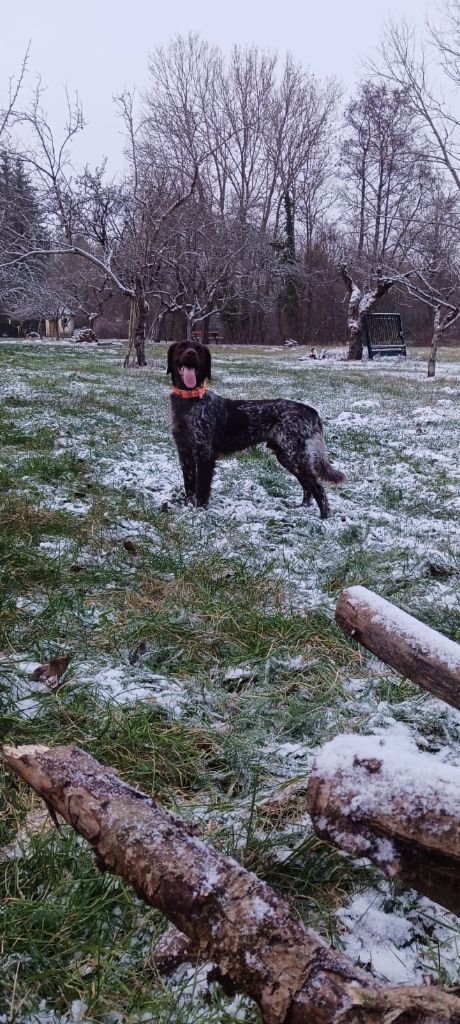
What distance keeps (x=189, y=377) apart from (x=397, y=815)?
480 cm

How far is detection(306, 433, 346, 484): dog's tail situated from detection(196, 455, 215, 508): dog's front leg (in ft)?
3.08

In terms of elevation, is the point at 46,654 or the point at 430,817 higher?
the point at 430,817

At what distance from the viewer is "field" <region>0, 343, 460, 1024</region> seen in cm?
135

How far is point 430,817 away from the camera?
39.6 inches

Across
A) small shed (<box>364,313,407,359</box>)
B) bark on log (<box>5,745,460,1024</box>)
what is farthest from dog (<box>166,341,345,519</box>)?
small shed (<box>364,313,407,359</box>)

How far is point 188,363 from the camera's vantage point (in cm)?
545

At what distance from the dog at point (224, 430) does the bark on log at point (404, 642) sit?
128 inches

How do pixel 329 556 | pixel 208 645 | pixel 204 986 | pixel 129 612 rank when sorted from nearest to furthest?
1. pixel 204 986
2. pixel 208 645
3. pixel 129 612
4. pixel 329 556

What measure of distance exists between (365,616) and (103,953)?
1.17m

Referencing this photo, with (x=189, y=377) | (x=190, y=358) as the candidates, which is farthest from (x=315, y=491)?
(x=190, y=358)

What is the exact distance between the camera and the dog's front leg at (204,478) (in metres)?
5.36

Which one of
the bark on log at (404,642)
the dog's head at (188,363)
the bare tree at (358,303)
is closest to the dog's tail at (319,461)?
the dog's head at (188,363)

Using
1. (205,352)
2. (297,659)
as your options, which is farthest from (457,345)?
(297,659)

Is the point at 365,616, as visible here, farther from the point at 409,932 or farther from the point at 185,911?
the point at 185,911
